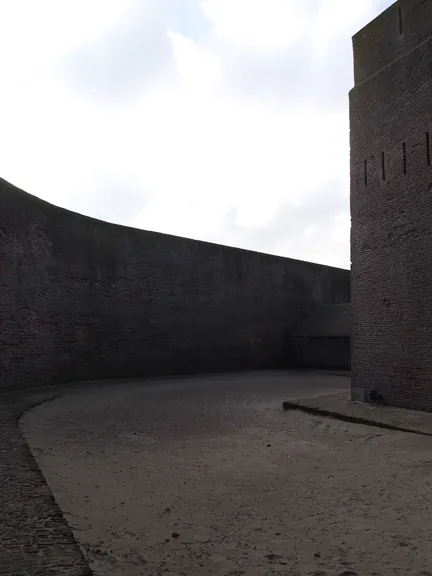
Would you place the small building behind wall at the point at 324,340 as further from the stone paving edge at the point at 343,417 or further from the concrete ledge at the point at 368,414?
the stone paving edge at the point at 343,417

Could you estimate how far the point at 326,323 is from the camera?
22125 mm

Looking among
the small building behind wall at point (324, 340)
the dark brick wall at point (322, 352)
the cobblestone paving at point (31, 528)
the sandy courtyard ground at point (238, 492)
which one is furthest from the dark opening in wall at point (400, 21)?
the dark brick wall at point (322, 352)

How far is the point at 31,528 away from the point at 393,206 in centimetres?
787

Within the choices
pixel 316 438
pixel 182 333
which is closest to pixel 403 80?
pixel 316 438

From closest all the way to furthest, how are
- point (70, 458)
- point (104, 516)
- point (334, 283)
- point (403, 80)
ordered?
1. point (104, 516)
2. point (70, 458)
3. point (403, 80)
4. point (334, 283)

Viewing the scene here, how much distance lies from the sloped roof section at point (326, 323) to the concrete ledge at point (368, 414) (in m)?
11.3

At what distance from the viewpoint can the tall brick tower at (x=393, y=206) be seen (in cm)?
834

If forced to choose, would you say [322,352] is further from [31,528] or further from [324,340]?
[31,528]

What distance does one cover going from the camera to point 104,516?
405cm

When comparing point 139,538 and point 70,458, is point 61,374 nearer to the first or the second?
point 70,458

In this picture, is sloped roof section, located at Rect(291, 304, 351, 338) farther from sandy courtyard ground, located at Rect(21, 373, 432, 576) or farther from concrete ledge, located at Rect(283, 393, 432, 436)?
sandy courtyard ground, located at Rect(21, 373, 432, 576)

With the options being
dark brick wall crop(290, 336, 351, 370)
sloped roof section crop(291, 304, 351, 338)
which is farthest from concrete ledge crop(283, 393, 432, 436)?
sloped roof section crop(291, 304, 351, 338)

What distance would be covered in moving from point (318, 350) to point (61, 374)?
38.6ft

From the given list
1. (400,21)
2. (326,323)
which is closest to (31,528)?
(400,21)
